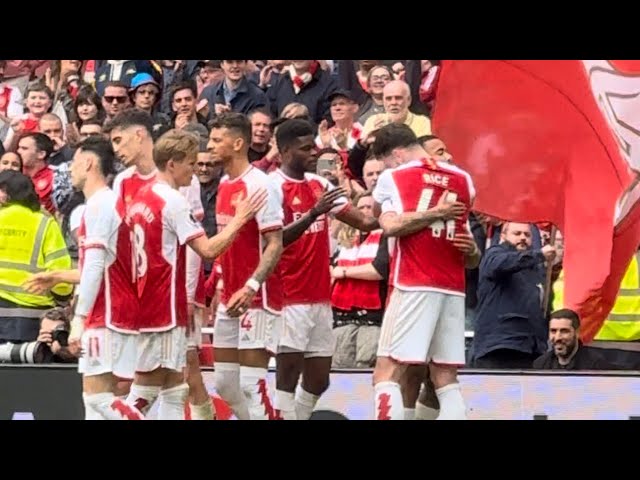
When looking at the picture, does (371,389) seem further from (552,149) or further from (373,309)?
(552,149)

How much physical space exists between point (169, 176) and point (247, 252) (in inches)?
23.2

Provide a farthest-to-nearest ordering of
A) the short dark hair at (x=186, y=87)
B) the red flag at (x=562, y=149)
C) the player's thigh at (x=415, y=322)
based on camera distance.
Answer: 1. the short dark hair at (x=186, y=87)
2. the red flag at (x=562, y=149)
3. the player's thigh at (x=415, y=322)

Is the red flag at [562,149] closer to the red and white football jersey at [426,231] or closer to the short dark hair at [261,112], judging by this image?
the red and white football jersey at [426,231]

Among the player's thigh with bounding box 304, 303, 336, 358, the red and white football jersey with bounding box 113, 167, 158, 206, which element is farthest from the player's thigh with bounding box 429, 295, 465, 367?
the red and white football jersey with bounding box 113, 167, 158, 206

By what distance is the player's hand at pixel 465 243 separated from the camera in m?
8.52

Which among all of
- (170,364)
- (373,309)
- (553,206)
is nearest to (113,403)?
(170,364)

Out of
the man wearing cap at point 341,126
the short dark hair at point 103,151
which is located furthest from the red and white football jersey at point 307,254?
the short dark hair at point 103,151

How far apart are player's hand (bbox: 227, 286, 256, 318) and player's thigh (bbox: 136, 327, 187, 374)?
0.32m

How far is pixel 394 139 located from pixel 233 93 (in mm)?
918

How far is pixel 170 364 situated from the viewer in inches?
336

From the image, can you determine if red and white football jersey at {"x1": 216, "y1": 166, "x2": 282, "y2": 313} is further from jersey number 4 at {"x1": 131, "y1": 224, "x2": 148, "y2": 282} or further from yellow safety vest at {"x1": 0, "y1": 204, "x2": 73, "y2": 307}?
yellow safety vest at {"x1": 0, "y1": 204, "x2": 73, "y2": 307}

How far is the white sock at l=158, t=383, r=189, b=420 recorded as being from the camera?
8.57 m

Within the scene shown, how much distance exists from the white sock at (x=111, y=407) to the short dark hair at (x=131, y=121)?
1436mm

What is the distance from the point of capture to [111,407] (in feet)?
27.9
